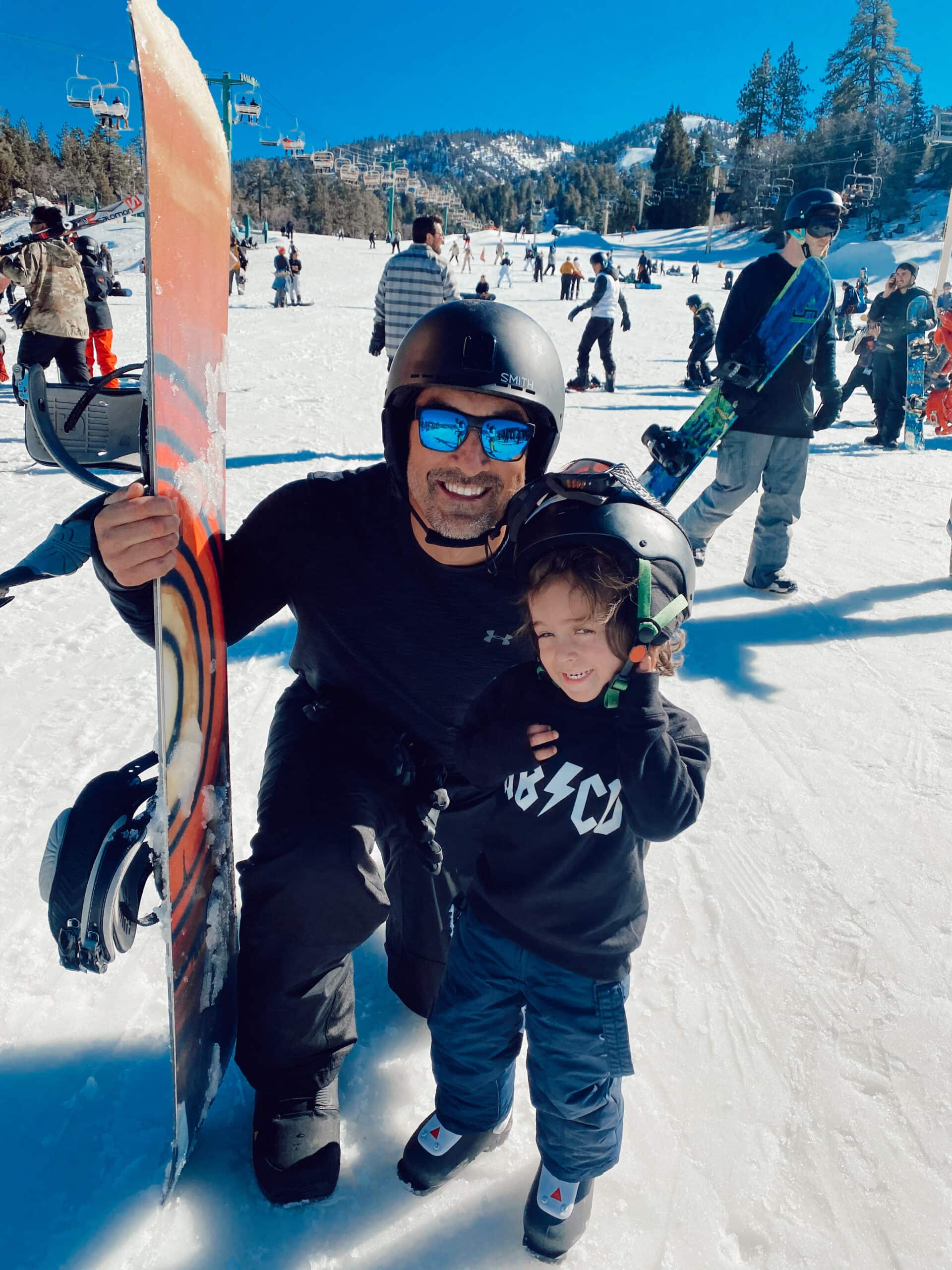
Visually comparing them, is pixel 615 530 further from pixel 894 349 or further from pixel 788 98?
pixel 788 98

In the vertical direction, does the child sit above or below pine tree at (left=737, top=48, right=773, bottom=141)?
below

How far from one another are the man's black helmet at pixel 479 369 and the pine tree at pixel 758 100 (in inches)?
3823

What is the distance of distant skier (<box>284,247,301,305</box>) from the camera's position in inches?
801

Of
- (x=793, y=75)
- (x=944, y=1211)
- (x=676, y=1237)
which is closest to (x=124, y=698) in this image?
(x=676, y=1237)

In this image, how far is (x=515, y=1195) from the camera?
1552mm

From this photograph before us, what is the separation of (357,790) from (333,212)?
318 ft

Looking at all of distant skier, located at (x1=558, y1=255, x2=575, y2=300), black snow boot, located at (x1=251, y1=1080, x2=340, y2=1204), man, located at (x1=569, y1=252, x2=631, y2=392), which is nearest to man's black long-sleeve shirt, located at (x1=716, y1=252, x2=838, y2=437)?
black snow boot, located at (x1=251, y1=1080, x2=340, y2=1204)

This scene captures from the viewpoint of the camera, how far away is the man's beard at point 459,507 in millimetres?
1843

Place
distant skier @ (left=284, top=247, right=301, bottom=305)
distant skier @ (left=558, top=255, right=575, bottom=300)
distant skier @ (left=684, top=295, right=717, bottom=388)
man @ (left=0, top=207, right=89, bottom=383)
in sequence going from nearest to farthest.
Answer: man @ (left=0, top=207, right=89, bottom=383) → distant skier @ (left=684, top=295, right=717, bottom=388) → distant skier @ (left=284, top=247, right=301, bottom=305) → distant skier @ (left=558, top=255, right=575, bottom=300)

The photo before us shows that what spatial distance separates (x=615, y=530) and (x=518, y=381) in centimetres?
67

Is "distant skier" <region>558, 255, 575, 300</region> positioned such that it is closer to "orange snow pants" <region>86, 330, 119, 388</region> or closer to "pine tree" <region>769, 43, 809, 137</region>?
"orange snow pants" <region>86, 330, 119, 388</region>

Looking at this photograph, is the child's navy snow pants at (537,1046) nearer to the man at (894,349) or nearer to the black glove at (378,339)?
the black glove at (378,339)

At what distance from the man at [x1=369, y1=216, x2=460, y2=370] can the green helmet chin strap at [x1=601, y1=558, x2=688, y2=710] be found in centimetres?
501

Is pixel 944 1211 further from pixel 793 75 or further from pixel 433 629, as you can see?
pixel 793 75
